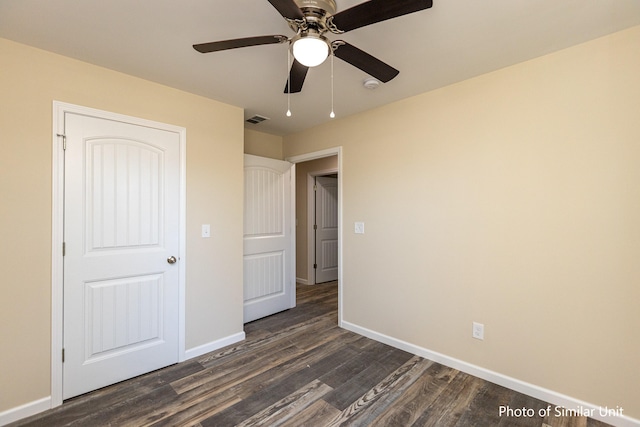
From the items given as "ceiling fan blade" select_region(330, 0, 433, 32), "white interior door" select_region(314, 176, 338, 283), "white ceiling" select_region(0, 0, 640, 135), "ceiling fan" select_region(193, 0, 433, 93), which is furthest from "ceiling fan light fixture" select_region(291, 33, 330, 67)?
"white interior door" select_region(314, 176, 338, 283)

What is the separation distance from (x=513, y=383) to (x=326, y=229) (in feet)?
11.7

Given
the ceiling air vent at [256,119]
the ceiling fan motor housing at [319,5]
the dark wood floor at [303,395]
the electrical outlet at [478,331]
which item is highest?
the ceiling air vent at [256,119]

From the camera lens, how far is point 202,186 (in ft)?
8.68

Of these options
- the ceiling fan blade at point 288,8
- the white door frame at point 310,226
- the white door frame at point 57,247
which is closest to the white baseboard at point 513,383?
the white door frame at point 310,226

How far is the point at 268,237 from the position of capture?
362cm

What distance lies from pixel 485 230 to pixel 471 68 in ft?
4.10

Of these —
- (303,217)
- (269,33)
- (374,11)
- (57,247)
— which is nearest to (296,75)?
(269,33)

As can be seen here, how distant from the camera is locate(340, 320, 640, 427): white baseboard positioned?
1.74 m

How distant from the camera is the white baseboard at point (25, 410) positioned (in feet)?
5.78

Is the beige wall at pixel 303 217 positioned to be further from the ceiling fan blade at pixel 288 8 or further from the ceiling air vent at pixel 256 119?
the ceiling fan blade at pixel 288 8

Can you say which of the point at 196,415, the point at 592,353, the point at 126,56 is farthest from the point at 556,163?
the point at 126,56

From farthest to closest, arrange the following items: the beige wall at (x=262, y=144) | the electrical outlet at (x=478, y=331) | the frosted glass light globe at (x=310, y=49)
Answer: the beige wall at (x=262, y=144) → the electrical outlet at (x=478, y=331) → the frosted glass light globe at (x=310, y=49)

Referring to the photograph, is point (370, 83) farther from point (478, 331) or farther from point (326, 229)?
point (326, 229)

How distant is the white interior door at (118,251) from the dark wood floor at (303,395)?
20 centimetres
